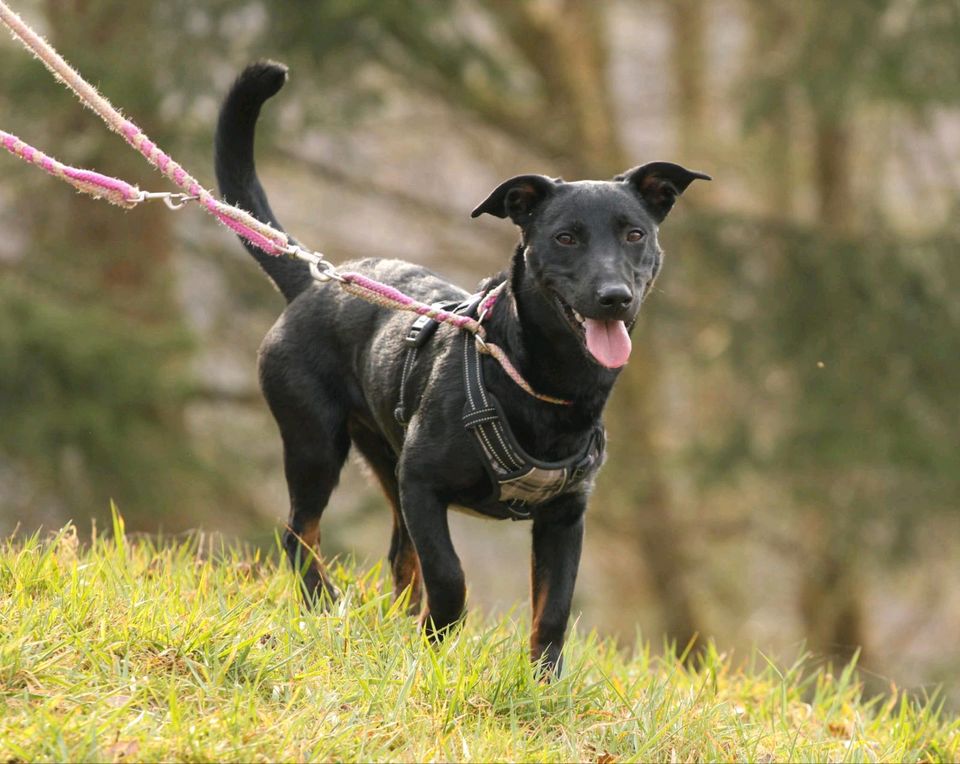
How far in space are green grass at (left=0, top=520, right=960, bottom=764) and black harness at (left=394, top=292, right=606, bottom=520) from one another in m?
0.43

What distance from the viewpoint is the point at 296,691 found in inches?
141

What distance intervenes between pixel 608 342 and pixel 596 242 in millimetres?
339

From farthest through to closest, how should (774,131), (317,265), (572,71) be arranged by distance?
1. (572,71)
2. (774,131)
3. (317,265)

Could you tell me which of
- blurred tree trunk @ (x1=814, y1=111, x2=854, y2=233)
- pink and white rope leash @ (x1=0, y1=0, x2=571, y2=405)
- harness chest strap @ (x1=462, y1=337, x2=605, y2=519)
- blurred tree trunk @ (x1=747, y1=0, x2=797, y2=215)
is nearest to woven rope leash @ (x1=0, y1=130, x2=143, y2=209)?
pink and white rope leash @ (x1=0, y1=0, x2=571, y2=405)

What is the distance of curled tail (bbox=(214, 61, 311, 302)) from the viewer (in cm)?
521

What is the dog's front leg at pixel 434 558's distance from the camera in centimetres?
425

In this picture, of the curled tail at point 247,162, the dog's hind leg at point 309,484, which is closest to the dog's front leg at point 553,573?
the dog's hind leg at point 309,484

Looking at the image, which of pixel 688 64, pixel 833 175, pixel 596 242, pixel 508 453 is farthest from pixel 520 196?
pixel 688 64

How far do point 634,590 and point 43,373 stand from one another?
7.97 metres

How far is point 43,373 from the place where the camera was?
33.2 ft

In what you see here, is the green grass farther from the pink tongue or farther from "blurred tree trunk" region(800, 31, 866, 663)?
"blurred tree trunk" region(800, 31, 866, 663)

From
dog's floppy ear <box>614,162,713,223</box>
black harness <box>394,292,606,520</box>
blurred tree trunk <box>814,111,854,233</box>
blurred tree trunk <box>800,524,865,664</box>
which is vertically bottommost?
blurred tree trunk <box>800,524,865,664</box>

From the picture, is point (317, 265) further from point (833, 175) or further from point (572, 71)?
point (833, 175)

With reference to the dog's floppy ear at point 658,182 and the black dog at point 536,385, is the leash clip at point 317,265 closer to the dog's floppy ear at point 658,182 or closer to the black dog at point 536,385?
the black dog at point 536,385
